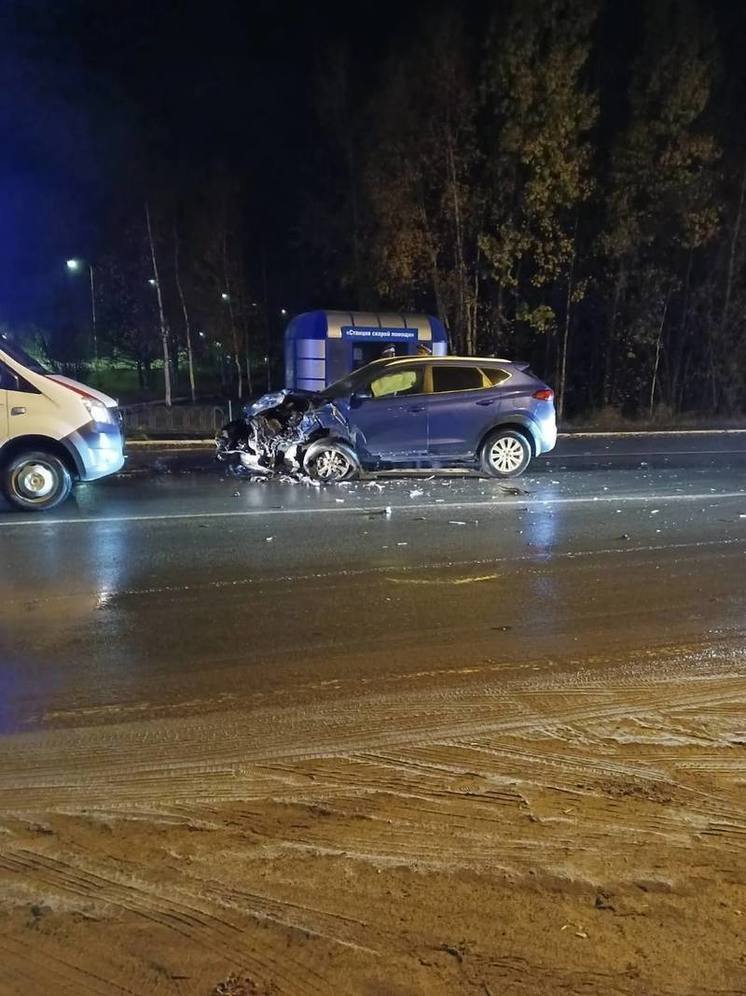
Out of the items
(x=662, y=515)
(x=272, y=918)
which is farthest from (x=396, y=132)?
(x=272, y=918)

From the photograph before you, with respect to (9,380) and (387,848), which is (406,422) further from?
(387,848)

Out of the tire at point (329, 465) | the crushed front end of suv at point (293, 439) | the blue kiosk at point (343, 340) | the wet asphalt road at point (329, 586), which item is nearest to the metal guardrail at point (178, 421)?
the blue kiosk at point (343, 340)

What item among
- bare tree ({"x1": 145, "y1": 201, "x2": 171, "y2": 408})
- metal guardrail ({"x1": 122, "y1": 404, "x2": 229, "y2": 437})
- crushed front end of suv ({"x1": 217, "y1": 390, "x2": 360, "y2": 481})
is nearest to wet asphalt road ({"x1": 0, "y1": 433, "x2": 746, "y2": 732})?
crushed front end of suv ({"x1": 217, "y1": 390, "x2": 360, "y2": 481})

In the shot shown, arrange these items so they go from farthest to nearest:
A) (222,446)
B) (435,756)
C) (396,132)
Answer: (396,132) → (222,446) → (435,756)

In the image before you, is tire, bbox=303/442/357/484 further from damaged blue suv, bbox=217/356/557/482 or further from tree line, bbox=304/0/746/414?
tree line, bbox=304/0/746/414

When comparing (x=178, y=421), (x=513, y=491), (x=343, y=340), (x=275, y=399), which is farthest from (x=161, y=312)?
(x=513, y=491)

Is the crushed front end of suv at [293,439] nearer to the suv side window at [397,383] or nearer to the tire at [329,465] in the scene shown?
the tire at [329,465]

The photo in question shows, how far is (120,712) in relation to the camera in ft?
15.3

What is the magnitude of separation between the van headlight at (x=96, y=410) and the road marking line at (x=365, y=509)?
124 centimetres

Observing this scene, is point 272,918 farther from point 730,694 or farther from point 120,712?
point 730,694

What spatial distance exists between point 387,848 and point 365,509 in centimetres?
718

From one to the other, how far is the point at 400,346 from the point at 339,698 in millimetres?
17809

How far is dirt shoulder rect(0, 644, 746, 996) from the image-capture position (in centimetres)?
276

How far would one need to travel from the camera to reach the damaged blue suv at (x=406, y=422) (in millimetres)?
12344
